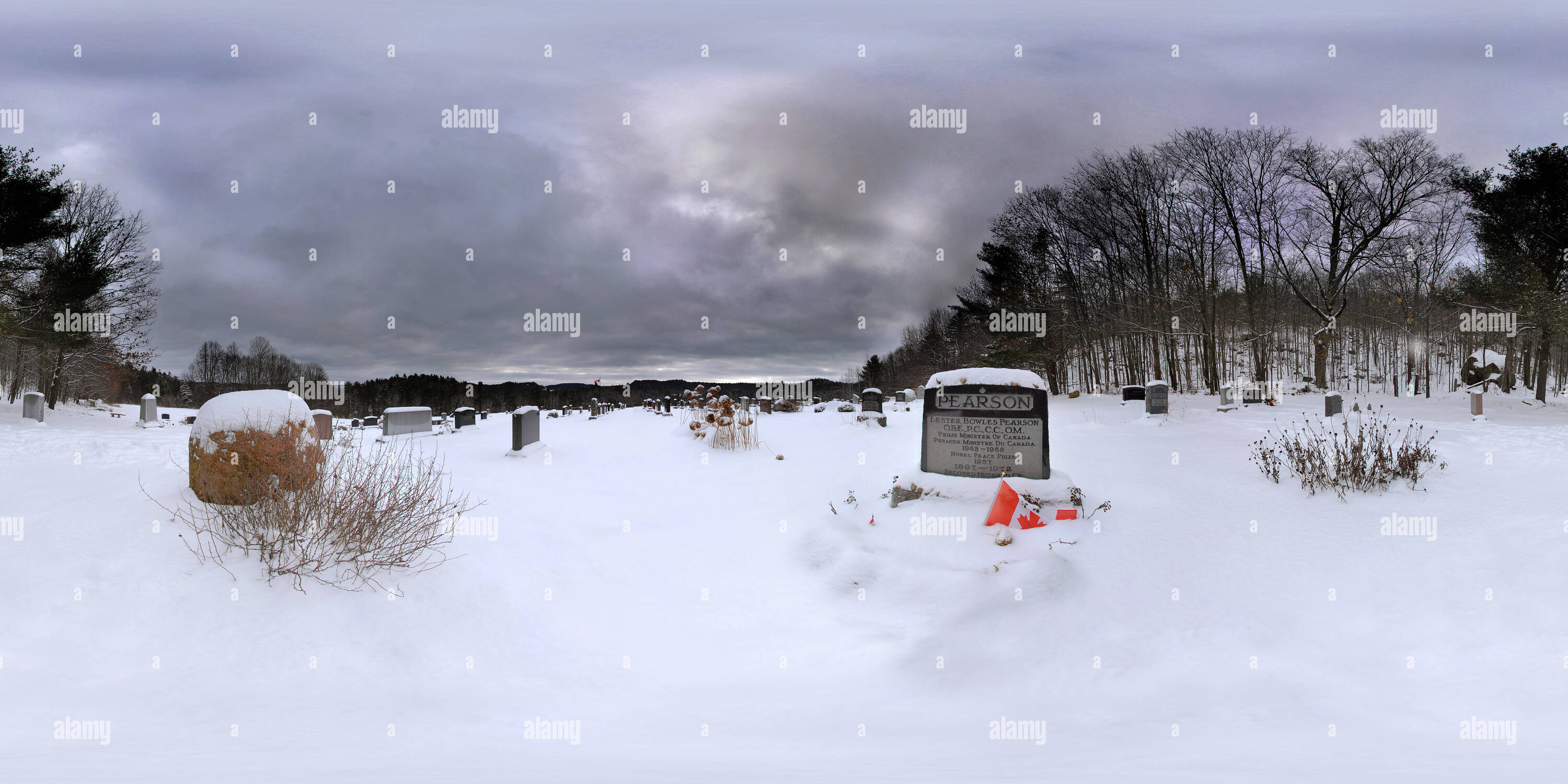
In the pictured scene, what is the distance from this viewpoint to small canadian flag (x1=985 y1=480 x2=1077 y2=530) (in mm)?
6926

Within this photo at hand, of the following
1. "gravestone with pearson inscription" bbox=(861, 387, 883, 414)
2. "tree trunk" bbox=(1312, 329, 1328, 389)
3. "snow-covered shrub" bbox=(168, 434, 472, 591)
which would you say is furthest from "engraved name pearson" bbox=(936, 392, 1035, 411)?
"tree trunk" bbox=(1312, 329, 1328, 389)

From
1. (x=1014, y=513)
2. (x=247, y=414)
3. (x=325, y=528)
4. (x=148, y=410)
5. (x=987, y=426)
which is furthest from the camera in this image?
(x=148, y=410)

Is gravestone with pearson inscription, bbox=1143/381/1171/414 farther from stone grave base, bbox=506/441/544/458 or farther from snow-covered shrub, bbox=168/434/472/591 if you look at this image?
snow-covered shrub, bbox=168/434/472/591

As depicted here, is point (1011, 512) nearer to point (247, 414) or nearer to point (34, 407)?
point (247, 414)

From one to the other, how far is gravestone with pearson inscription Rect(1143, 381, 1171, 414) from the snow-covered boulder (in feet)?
62.6

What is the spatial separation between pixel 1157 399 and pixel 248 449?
64.9 ft

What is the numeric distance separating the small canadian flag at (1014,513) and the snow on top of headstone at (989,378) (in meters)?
1.62

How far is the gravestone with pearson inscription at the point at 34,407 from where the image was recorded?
55.5 feet

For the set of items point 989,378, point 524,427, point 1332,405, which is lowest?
point 524,427

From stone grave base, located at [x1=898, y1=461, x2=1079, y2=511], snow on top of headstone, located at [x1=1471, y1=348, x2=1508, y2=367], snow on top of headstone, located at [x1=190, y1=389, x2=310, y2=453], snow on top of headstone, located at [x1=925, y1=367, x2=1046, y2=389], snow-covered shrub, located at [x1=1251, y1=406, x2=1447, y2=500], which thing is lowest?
stone grave base, located at [x1=898, y1=461, x2=1079, y2=511]

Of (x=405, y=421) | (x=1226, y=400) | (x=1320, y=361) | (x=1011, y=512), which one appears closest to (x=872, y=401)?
(x=1226, y=400)

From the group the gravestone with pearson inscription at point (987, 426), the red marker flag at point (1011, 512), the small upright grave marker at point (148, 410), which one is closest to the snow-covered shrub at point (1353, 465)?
the gravestone with pearson inscription at point (987, 426)

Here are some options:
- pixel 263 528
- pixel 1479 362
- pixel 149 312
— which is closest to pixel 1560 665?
pixel 263 528

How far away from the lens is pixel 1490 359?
78.2ft
